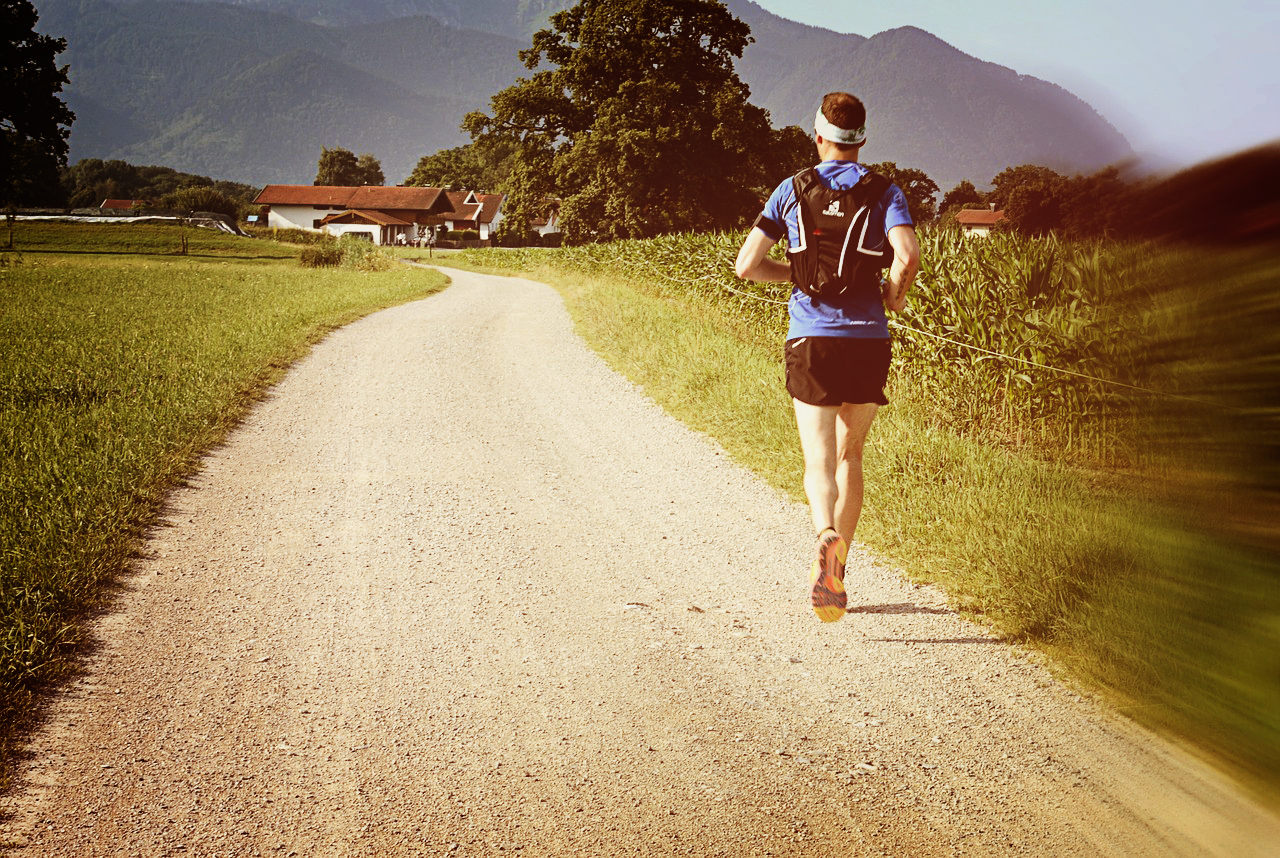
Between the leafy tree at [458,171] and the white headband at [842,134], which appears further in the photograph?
the leafy tree at [458,171]

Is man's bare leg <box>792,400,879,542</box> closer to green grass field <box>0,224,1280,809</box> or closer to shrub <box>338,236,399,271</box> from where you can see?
green grass field <box>0,224,1280,809</box>

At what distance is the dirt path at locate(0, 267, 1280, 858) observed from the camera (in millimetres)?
2641

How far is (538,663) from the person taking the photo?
150 inches

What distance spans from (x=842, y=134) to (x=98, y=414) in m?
7.20

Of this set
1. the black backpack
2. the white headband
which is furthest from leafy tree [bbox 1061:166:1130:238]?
the white headband

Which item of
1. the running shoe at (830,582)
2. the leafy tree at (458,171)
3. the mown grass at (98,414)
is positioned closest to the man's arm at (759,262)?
the running shoe at (830,582)

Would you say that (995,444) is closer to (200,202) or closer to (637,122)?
(637,122)

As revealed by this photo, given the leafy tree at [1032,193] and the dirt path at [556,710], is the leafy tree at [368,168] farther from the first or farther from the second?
the leafy tree at [1032,193]

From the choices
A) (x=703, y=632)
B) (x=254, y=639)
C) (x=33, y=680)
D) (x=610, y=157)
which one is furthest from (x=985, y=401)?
(x=610, y=157)

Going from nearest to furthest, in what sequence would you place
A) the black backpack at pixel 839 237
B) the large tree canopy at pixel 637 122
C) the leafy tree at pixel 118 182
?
the black backpack at pixel 839 237 → the large tree canopy at pixel 637 122 → the leafy tree at pixel 118 182

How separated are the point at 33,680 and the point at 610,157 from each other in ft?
133

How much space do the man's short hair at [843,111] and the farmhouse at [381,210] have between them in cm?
9407

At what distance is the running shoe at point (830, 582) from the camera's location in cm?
389

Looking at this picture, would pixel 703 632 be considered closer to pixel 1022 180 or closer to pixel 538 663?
pixel 538 663
